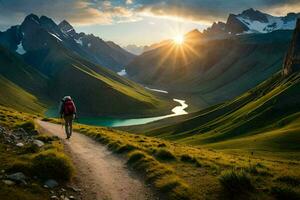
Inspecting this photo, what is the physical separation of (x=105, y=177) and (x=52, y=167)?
3.41 m

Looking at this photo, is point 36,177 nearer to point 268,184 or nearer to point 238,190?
point 238,190

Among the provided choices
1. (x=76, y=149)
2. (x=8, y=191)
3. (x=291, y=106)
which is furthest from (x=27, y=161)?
(x=291, y=106)

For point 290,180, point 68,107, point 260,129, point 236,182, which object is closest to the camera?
point 236,182

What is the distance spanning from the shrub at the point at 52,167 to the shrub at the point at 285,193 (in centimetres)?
1049

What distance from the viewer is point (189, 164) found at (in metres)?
25.7

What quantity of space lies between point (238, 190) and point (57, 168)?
362 inches

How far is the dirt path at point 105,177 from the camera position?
744 inches

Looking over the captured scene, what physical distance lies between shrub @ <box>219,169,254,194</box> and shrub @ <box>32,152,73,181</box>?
26.3 ft

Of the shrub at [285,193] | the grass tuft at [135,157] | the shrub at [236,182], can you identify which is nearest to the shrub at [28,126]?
the grass tuft at [135,157]

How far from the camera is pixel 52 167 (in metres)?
19.6

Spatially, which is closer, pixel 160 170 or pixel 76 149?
pixel 160 170

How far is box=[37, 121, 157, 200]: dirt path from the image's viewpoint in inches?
744

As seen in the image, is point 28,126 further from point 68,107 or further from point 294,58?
point 294,58

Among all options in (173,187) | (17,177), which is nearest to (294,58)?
(173,187)
